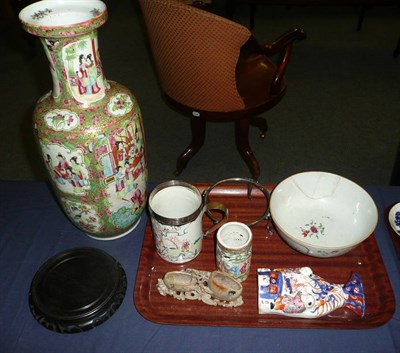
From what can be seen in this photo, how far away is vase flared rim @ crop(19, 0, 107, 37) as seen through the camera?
619 mm

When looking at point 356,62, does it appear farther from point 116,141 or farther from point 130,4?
point 116,141

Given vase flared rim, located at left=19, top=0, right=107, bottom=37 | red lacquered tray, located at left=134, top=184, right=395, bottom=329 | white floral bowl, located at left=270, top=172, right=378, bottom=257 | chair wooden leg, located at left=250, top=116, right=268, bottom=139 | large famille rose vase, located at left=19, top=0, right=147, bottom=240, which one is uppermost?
vase flared rim, located at left=19, top=0, right=107, bottom=37

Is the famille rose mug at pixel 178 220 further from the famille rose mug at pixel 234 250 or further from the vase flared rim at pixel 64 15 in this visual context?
the vase flared rim at pixel 64 15

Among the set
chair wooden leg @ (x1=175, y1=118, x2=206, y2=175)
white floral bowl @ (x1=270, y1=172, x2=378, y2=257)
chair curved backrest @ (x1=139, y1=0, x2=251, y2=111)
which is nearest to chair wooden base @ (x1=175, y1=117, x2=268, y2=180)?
chair wooden leg @ (x1=175, y1=118, x2=206, y2=175)

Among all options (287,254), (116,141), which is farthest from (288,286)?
(116,141)

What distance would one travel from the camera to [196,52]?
1.24 m

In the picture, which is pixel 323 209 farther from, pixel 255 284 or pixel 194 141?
pixel 194 141

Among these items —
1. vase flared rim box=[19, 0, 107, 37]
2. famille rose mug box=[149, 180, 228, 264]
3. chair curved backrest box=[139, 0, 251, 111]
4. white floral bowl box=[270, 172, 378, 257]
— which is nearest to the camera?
vase flared rim box=[19, 0, 107, 37]

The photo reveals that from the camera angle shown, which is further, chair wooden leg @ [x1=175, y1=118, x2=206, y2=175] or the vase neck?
chair wooden leg @ [x1=175, y1=118, x2=206, y2=175]

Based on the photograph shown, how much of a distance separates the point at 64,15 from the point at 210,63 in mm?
625

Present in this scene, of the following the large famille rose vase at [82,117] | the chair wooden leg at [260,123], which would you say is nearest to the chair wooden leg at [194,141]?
the chair wooden leg at [260,123]

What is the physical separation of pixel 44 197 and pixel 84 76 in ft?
1.44

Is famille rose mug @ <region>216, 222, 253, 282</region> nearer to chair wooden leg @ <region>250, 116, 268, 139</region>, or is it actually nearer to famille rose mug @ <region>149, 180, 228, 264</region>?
famille rose mug @ <region>149, 180, 228, 264</region>

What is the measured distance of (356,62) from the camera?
2.77 m
